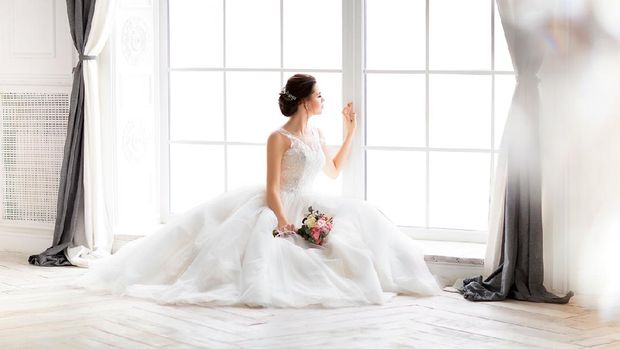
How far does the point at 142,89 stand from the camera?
7027mm

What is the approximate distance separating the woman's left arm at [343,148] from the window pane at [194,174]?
96 centimetres

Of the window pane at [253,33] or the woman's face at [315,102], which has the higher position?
the window pane at [253,33]

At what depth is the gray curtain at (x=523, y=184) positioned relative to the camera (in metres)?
5.55

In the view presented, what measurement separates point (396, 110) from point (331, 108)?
1.47 ft

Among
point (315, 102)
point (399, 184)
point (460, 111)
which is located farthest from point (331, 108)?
point (460, 111)

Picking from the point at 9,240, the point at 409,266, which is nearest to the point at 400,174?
the point at 409,266

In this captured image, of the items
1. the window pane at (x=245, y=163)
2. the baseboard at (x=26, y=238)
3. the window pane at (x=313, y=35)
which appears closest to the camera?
the window pane at (x=313, y=35)

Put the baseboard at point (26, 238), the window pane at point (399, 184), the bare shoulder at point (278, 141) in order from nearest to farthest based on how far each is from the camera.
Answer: the bare shoulder at point (278, 141) → the window pane at point (399, 184) → the baseboard at point (26, 238)

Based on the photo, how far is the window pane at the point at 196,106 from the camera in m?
A: 6.95

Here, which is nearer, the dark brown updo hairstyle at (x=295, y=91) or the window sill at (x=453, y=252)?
the window sill at (x=453, y=252)

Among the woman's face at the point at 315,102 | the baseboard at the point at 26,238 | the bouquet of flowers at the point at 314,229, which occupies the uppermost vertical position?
the woman's face at the point at 315,102

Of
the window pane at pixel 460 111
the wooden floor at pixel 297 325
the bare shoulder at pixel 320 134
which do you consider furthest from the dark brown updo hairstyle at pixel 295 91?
the wooden floor at pixel 297 325

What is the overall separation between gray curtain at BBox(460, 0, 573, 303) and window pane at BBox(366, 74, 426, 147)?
2.75 feet

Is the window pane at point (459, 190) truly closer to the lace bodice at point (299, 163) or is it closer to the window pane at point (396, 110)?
the window pane at point (396, 110)
